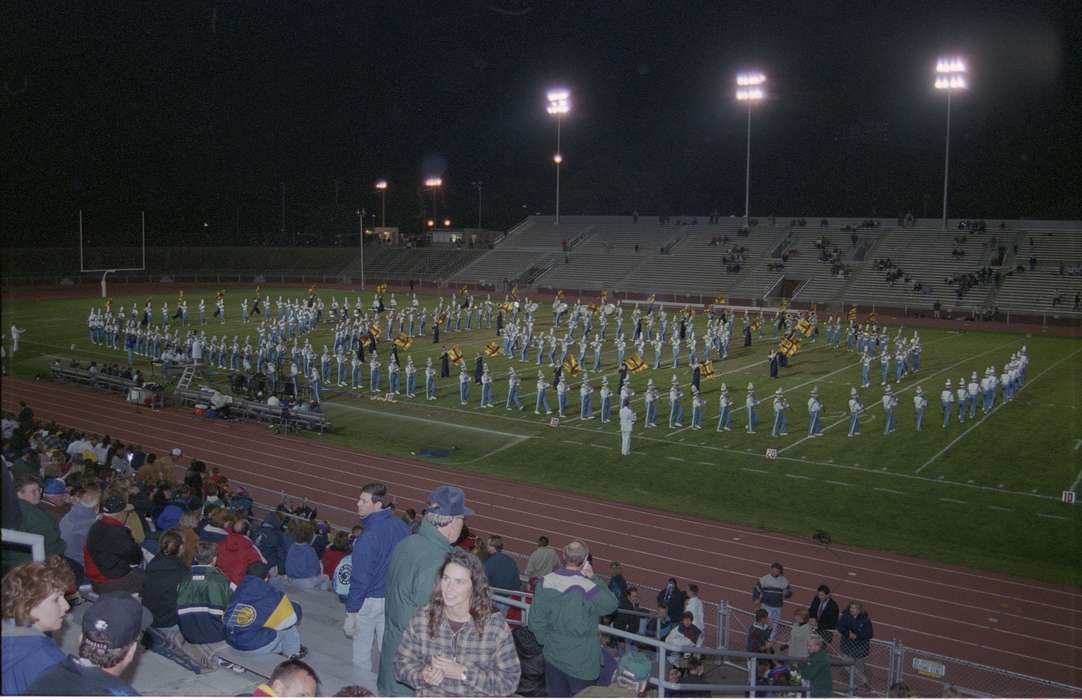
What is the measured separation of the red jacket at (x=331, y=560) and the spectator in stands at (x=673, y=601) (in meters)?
3.08

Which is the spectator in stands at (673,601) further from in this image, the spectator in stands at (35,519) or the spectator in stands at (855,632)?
the spectator in stands at (35,519)

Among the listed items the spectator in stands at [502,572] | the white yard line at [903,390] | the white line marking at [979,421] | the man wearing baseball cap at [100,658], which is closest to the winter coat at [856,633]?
the spectator in stands at [502,572]

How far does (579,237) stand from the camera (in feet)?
196

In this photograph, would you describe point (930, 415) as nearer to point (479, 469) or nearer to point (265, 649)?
point (479, 469)

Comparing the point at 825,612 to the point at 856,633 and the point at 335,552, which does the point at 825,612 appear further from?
the point at 335,552

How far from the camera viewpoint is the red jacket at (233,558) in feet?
21.4

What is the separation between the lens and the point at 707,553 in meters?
12.7

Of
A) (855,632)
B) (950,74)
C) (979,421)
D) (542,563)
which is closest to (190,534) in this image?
(542,563)

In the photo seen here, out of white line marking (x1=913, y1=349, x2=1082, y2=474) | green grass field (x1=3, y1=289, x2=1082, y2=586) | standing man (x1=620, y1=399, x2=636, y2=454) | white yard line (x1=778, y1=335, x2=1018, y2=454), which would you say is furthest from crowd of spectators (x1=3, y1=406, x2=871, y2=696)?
white yard line (x1=778, y1=335, x2=1018, y2=454)

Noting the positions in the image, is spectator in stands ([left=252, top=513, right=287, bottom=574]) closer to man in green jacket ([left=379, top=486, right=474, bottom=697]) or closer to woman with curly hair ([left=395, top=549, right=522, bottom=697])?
man in green jacket ([left=379, top=486, right=474, bottom=697])

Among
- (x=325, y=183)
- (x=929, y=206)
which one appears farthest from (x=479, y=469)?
(x=325, y=183)

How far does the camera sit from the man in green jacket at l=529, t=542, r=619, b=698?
14.8 feet

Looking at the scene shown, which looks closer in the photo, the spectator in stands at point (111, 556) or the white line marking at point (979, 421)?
the spectator in stands at point (111, 556)

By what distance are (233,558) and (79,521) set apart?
1205 mm
